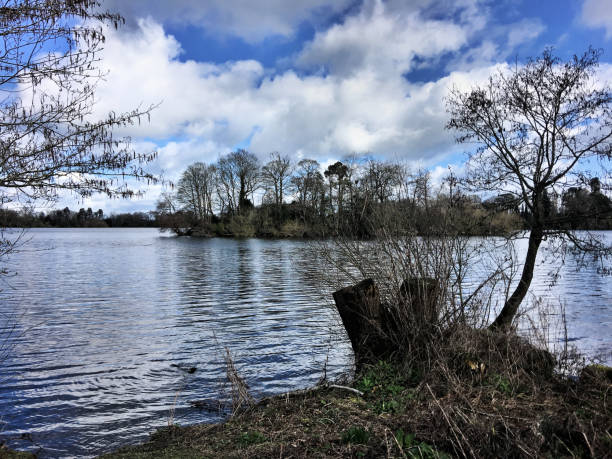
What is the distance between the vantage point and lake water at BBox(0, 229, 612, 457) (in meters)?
7.64

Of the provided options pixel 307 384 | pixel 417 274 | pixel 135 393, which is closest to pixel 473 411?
pixel 417 274

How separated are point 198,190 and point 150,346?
77981mm

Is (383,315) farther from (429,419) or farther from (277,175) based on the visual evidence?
(277,175)

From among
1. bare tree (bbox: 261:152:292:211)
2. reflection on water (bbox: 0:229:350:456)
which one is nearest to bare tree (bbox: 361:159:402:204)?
reflection on water (bbox: 0:229:350:456)

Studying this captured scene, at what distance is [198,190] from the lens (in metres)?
87.3

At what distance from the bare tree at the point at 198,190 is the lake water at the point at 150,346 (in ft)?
208

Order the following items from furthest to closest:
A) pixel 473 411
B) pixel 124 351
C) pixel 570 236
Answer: pixel 124 351, pixel 570 236, pixel 473 411

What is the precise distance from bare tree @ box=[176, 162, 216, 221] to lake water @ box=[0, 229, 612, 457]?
208ft

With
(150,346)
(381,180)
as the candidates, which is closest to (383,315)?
(381,180)

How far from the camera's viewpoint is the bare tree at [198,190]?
8594 centimetres

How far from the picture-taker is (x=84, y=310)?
17031 millimetres

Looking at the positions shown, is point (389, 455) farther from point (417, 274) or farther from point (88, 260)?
point (88, 260)

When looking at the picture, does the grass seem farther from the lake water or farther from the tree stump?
the lake water

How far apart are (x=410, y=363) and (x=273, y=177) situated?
72.7 meters
